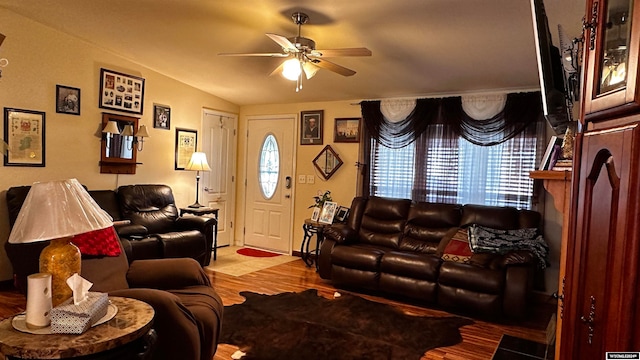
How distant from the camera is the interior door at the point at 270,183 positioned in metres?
5.92

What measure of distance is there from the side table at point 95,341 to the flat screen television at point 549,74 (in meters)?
1.90

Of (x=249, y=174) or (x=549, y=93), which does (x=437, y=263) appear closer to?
(x=549, y=93)

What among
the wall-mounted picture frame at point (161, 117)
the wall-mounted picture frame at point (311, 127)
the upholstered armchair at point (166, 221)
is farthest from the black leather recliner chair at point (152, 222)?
the wall-mounted picture frame at point (311, 127)

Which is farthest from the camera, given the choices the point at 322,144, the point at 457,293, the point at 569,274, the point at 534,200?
Result: the point at 322,144

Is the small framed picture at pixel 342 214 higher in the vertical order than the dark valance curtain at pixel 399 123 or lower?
lower

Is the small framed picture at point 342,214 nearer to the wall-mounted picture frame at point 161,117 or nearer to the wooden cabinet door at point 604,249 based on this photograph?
the wall-mounted picture frame at point 161,117

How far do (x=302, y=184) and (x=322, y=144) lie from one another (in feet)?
2.18

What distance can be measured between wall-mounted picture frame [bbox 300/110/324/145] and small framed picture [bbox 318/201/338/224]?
97 centimetres

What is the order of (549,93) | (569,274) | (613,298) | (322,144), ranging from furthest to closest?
(322,144)
(549,93)
(569,274)
(613,298)

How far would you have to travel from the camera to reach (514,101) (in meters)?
4.20

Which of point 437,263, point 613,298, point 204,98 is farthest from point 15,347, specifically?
point 204,98

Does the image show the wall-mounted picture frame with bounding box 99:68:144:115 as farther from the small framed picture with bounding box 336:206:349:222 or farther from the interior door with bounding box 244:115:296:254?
the small framed picture with bounding box 336:206:349:222

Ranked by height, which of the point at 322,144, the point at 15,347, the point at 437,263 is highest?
the point at 322,144

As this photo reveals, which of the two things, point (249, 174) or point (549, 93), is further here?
point (249, 174)
